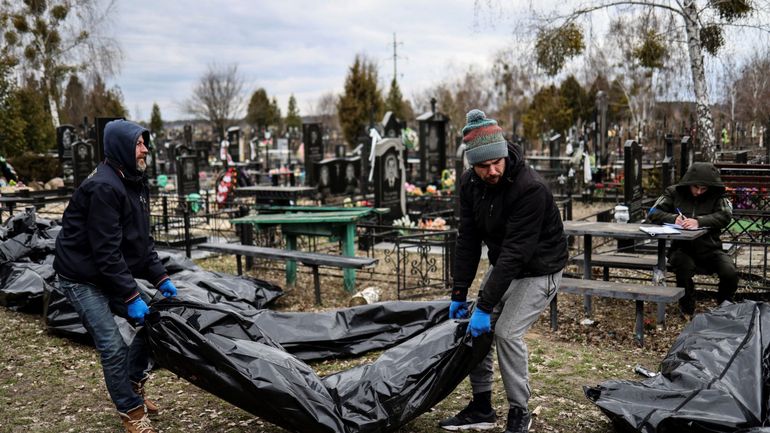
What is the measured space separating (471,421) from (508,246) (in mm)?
1215

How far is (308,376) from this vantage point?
376cm

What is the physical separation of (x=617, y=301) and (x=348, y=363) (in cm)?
333

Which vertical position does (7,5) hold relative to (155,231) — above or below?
above

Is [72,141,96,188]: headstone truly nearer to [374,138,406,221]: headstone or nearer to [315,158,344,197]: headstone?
[315,158,344,197]: headstone

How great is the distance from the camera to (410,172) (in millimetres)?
21000

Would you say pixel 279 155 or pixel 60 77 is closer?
pixel 60 77

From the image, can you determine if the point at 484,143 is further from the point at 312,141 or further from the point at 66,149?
the point at 66,149

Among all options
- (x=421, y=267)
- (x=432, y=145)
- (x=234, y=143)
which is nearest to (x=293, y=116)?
(x=234, y=143)

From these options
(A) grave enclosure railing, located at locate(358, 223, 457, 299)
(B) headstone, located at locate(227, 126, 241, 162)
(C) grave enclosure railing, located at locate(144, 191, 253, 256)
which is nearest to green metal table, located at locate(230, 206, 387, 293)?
(A) grave enclosure railing, located at locate(358, 223, 457, 299)

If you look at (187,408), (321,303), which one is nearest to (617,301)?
(321,303)

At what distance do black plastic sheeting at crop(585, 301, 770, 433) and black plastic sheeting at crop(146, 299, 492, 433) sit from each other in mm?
908

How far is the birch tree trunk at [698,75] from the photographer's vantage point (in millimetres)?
12609

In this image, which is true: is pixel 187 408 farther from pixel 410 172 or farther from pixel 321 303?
pixel 410 172

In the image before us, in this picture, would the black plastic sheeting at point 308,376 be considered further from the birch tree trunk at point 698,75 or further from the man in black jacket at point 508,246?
the birch tree trunk at point 698,75
